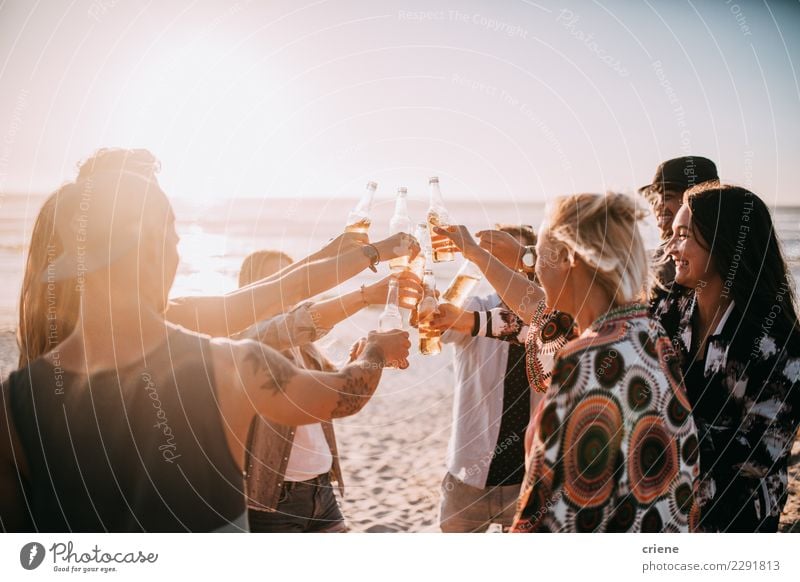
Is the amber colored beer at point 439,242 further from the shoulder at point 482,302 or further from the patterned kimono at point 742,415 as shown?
the patterned kimono at point 742,415

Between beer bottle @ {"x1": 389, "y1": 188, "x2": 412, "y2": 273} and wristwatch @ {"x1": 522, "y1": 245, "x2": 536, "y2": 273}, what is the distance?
51 centimetres

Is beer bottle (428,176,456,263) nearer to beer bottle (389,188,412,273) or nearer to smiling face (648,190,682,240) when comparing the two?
beer bottle (389,188,412,273)

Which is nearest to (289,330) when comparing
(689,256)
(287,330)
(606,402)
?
(287,330)

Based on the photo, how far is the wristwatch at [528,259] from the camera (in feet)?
8.96

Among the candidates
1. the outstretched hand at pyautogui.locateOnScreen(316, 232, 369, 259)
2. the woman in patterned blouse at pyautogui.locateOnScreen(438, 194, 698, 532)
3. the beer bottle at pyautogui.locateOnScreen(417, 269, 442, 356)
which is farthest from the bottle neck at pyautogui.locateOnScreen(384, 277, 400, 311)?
the woman in patterned blouse at pyautogui.locateOnScreen(438, 194, 698, 532)

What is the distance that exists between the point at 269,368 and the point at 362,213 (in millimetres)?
1158

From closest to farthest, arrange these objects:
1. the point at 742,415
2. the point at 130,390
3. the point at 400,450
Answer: the point at 130,390, the point at 742,415, the point at 400,450

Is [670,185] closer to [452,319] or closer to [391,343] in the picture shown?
[452,319]

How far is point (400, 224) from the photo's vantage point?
2.81 m

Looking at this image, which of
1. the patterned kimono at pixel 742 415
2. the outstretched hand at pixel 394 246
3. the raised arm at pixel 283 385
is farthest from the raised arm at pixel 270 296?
the patterned kimono at pixel 742 415

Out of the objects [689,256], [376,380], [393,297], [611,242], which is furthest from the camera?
[393,297]

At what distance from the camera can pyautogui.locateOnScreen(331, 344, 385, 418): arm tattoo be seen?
1902 mm

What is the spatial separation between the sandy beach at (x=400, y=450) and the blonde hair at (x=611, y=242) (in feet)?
5.61
